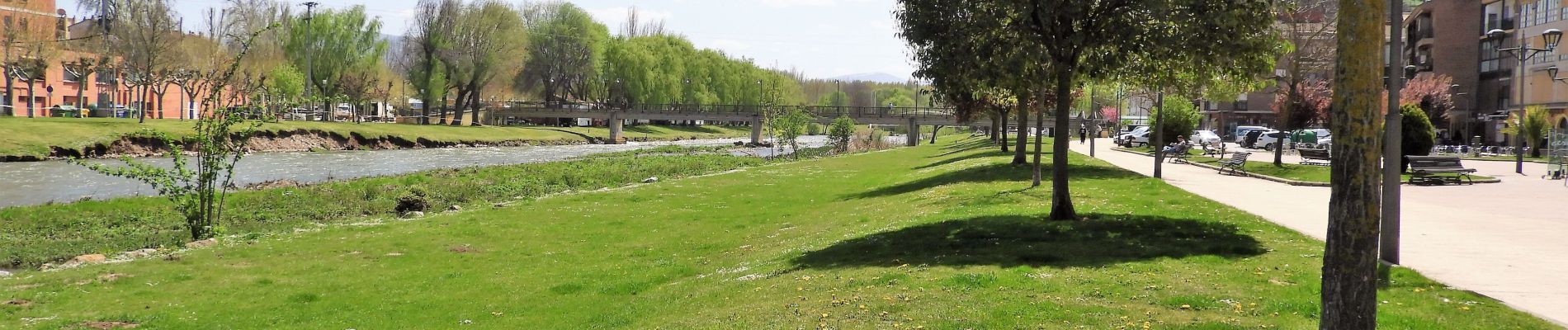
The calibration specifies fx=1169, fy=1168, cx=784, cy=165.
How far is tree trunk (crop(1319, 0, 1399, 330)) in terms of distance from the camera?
7.77m

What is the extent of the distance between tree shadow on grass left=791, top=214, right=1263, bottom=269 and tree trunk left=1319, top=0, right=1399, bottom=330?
6307 millimetres

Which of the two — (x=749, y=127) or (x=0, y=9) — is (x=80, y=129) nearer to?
(x=0, y=9)

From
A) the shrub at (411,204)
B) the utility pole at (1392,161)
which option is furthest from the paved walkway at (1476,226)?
the shrub at (411,204)

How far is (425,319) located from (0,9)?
79357 mm

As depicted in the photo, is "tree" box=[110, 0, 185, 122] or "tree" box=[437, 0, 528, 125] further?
"tree" box=[437, 0, 528, 125]

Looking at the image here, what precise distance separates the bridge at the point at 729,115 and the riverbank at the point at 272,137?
2688 millimetres

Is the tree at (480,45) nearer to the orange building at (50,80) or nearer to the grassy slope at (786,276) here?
the orange building at (50,80)

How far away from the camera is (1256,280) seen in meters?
12.8

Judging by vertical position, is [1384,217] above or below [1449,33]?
below

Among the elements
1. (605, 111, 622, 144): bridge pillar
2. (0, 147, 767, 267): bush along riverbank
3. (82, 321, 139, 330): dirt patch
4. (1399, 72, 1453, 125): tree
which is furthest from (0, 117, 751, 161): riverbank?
(1399, 72, 1453, 125): tree

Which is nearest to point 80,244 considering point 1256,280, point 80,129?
point 1256,280

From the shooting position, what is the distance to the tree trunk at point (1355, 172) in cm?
777

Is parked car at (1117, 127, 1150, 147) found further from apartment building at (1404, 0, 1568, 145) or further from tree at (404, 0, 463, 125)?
tree at (404, 0, 463, 125)

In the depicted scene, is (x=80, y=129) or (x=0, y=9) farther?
(x=0, y=9)
